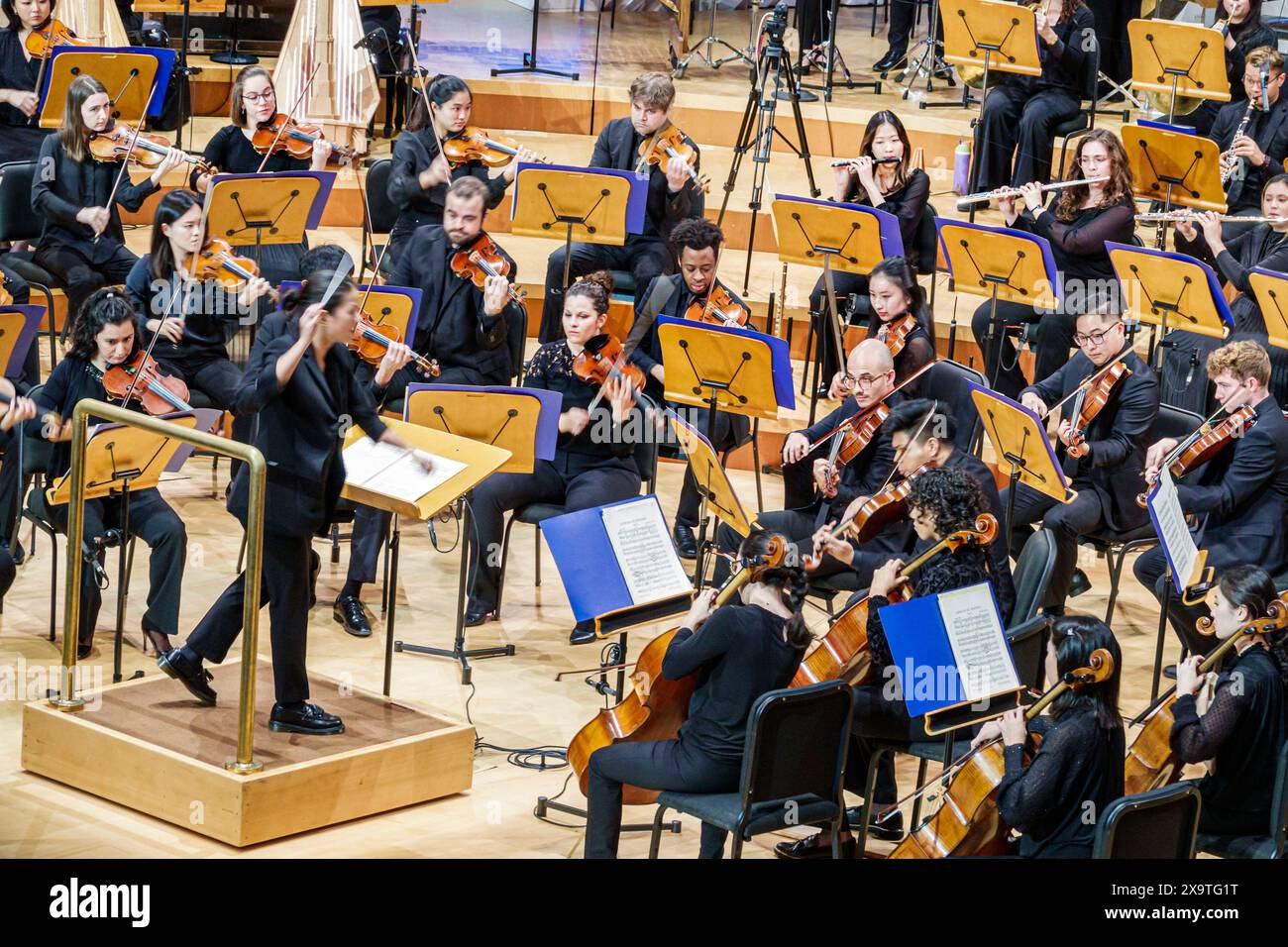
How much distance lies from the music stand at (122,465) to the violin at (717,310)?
2.01 metres

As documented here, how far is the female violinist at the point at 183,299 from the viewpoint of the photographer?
20.9 ft

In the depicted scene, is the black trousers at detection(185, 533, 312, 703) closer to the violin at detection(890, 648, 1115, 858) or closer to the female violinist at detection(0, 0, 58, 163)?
the violin at detection(890, 648, 1115, 858)

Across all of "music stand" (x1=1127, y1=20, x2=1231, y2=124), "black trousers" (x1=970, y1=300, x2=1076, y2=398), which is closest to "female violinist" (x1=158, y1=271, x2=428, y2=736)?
"black trousers" (x1=970, y1=300, x2=1076, y2=398)

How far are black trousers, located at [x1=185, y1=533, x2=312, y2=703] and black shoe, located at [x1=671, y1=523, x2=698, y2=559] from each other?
7.19ft

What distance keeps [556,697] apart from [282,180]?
2216 millimetres

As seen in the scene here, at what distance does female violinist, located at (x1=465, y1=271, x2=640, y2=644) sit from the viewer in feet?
19.9

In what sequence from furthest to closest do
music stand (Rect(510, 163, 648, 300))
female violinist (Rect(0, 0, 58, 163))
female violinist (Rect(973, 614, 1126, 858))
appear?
female violinist (Rect(0, 0, 58, 163)) → music stand (Rect(510, 163, 648, 300)) → female violinist (Rect(973, 614, 1126, 858))

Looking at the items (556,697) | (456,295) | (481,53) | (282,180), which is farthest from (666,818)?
(481,53)

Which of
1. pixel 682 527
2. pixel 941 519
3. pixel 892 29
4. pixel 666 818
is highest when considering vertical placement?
pixel 892 29

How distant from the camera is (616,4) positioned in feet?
38.7

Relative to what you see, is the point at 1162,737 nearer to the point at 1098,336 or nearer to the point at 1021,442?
the point at 1021,442

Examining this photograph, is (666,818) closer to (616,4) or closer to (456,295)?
(456,295)

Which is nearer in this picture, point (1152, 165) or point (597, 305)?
point (597, 305)

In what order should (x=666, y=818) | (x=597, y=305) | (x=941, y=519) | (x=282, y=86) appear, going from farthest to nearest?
(x=282, y=86), (x=597, y=305), (x=666, y=818), (x=941, y=519)
